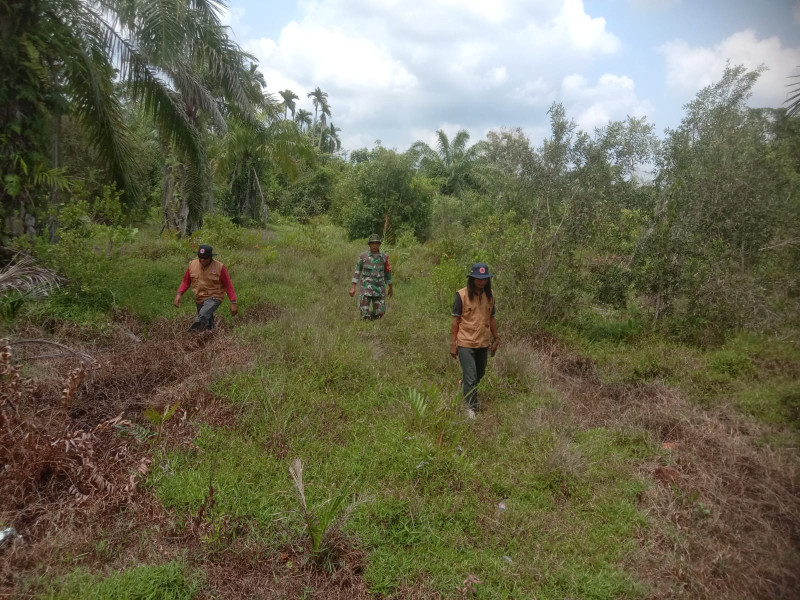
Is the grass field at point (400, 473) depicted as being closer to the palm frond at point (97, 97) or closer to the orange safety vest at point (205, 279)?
the orange safety vest at point (205, 279)

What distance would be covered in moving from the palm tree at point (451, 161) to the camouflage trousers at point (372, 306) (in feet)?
63.2

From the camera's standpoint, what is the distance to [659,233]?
7777 mm

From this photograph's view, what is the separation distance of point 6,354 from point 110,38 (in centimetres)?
649

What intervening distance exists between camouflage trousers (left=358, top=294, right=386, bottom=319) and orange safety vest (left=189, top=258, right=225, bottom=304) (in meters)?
2.29

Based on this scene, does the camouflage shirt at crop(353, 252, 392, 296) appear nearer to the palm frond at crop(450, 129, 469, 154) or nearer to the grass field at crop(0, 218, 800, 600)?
the grass field at crop(0, 218, 800, 600)

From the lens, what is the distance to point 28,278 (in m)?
6.36

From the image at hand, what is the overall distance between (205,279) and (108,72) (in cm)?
463

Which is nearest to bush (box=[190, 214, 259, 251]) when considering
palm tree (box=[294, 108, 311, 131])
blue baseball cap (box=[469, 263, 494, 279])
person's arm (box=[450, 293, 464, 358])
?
person's arm (box=[450, 293, 464, 358])

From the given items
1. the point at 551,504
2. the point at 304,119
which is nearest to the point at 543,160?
the point at 551,504

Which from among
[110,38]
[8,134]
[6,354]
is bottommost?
[6,354]

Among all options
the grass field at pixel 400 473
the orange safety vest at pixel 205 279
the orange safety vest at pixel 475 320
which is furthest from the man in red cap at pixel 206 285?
the orange safety vest at pixel 475 320

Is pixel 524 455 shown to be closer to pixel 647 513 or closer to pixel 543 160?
pixel 647 513

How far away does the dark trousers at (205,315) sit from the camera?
650 cm

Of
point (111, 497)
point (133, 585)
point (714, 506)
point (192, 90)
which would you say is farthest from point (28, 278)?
point (714, 506)
